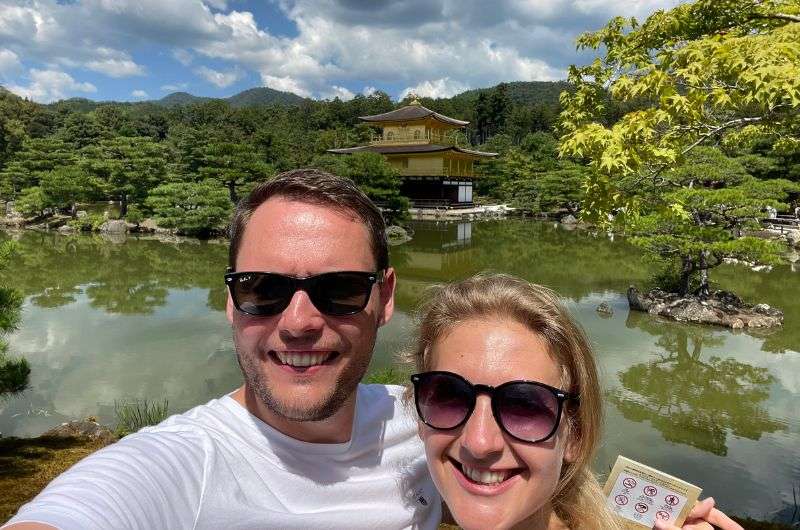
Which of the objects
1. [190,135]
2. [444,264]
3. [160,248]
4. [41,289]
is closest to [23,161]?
[190,135]

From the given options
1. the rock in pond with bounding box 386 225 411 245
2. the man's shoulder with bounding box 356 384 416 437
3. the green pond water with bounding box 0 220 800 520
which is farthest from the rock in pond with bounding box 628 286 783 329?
the rock in pond with bounding box 386 225 411 245

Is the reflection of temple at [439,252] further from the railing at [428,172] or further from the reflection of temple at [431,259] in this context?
the railing at [428,172]

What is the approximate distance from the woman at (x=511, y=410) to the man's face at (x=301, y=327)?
0.22 meters

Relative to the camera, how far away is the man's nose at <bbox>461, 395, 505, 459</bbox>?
0.94 meters

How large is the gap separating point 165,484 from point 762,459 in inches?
217

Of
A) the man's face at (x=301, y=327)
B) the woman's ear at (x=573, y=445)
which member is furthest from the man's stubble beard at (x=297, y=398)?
the woman's ear at (x=573, y=445)

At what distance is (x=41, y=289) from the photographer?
440 inches

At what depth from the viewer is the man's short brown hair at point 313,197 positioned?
4.02ft

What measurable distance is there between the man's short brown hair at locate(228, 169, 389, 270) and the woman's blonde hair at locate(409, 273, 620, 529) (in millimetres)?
292

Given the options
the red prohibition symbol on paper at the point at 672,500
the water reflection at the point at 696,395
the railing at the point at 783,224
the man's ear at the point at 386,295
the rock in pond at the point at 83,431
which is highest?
the man's ear at the point at 386,295

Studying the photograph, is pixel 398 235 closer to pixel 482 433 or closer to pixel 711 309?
pixel 711 309

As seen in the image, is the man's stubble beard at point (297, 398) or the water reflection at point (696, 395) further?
the water reflection at point (696, 395)

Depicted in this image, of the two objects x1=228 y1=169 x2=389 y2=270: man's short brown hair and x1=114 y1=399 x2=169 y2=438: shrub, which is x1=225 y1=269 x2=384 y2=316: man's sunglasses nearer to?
x1=228 y1=169 x2=389 y2=270: man's short brown hair

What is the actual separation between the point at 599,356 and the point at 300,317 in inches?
97.6
